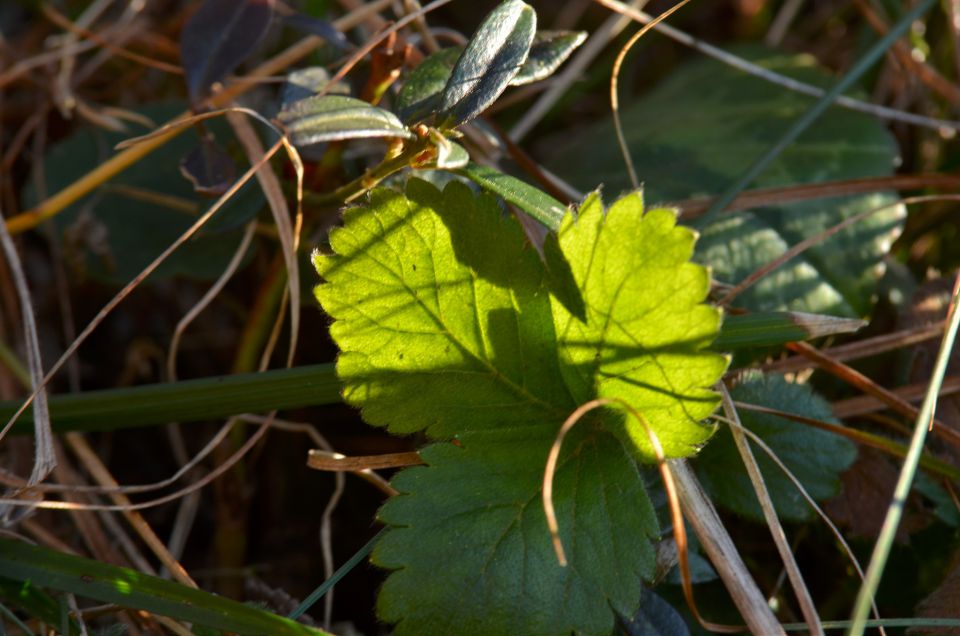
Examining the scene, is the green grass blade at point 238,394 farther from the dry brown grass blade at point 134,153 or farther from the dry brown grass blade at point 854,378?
the dry brown grass blade at point 134,153

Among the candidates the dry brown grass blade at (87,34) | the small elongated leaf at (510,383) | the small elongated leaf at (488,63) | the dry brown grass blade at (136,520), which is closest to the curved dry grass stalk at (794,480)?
the small elongated leaf at (510,383)

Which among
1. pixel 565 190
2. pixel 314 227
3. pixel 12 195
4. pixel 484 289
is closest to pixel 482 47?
pixel 484 289

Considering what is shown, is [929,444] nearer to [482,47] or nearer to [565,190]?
[565,190]

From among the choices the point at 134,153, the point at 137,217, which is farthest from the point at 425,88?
the point at 137,217

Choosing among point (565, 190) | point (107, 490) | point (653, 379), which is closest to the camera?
point (653, 379)

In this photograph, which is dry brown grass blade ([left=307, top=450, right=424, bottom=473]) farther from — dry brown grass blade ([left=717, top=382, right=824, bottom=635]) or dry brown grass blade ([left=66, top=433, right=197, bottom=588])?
dry brown grass blade ([left=717, top=382, right=824, bottom=635])

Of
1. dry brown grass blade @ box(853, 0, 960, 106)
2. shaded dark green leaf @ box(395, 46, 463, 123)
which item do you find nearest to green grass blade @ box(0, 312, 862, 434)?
shaded dark green leaf @ box(395, 46, 463, 123)
